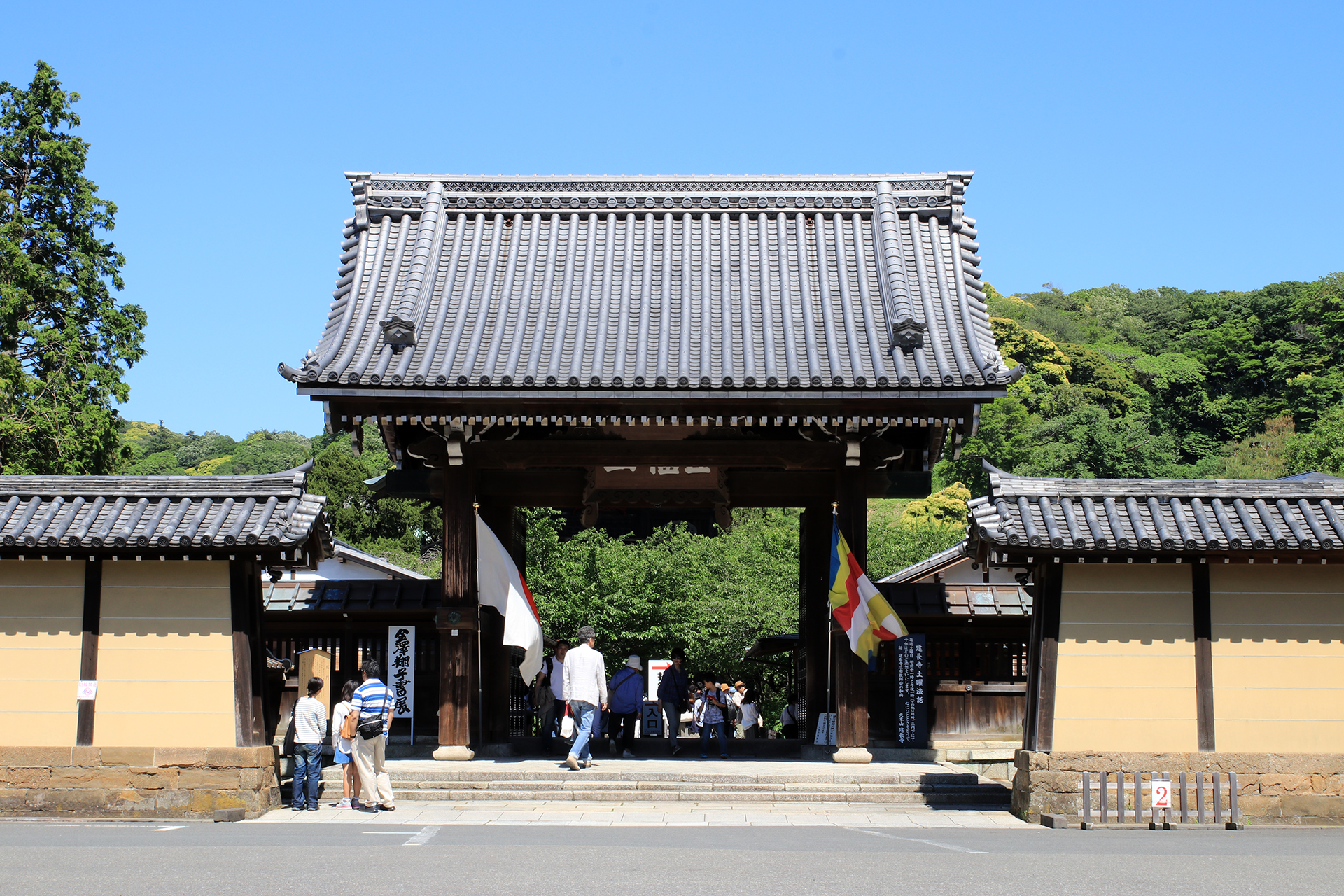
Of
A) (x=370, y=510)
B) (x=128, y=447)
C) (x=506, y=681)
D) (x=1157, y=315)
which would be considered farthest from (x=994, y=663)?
(x=1157, y=315)

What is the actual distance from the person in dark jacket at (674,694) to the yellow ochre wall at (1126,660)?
6124 mm

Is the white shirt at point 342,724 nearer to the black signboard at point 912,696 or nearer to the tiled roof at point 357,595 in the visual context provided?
the tiled roof at point 357,595

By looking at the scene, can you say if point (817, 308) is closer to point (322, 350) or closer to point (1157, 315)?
point (322, 350)

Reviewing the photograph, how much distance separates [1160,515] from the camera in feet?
36.3

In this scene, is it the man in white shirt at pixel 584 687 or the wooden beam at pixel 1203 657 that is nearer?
the wooden beam at pixel 1203 657

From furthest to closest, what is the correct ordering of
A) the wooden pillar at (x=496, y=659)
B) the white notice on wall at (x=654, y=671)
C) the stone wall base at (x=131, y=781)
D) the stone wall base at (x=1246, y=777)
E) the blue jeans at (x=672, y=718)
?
the white notice on wall at (x=654, y=671) → the blue jeans at (x=672, y=718) → the wooden pillar at (x=496, y=659) → the stone wall base at (x=131, y=781) → the stone wall base at (x=1246, y=777)

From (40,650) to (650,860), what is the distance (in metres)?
7.41

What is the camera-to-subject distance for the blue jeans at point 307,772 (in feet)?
36.7

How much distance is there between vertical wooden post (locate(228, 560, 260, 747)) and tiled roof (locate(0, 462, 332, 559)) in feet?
1.63

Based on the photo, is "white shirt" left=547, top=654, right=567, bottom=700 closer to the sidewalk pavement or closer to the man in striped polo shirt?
the sidewalk pavement

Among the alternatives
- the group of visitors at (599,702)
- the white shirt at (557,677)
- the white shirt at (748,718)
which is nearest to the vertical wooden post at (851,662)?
the group of visitors at (599,702)

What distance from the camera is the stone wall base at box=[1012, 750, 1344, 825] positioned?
424 inches

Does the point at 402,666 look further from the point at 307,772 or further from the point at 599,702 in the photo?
the point at 307,772

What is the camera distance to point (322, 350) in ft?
46.8
